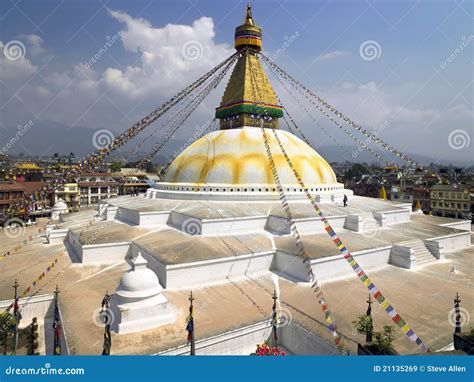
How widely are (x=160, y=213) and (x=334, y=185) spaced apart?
831cm

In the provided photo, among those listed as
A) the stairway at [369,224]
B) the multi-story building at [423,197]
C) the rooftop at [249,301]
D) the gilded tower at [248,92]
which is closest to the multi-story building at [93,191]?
the gilded tower at [248,92]

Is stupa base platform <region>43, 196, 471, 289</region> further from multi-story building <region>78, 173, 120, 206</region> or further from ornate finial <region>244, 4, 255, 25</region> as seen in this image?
multi-story building <region>78, 173, 120, 206</region>

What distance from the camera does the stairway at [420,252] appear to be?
32.1 ft

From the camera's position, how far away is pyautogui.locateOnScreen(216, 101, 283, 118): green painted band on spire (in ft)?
49.2

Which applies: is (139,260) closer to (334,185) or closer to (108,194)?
(334,185)

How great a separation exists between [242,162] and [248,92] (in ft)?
13.4

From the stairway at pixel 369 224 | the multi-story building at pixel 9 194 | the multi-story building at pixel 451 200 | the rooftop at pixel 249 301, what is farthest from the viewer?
the multi-story building at pixel 451 200

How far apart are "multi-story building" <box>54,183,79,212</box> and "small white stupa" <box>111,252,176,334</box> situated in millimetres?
26896

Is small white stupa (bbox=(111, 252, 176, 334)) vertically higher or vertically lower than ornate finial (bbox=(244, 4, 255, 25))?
lower

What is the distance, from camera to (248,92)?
15047 mm

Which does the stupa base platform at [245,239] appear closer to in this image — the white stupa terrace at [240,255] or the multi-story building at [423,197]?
the white stupa terrace at [240,255]

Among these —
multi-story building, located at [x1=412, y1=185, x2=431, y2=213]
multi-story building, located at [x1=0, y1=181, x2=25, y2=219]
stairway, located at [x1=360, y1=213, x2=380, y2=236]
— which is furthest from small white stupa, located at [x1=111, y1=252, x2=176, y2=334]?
multi-story building, located at [x1=412, y1=185, x2=431, y2=213]

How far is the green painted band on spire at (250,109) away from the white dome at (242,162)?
970 millimetres

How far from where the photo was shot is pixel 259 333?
6027 millimetres
